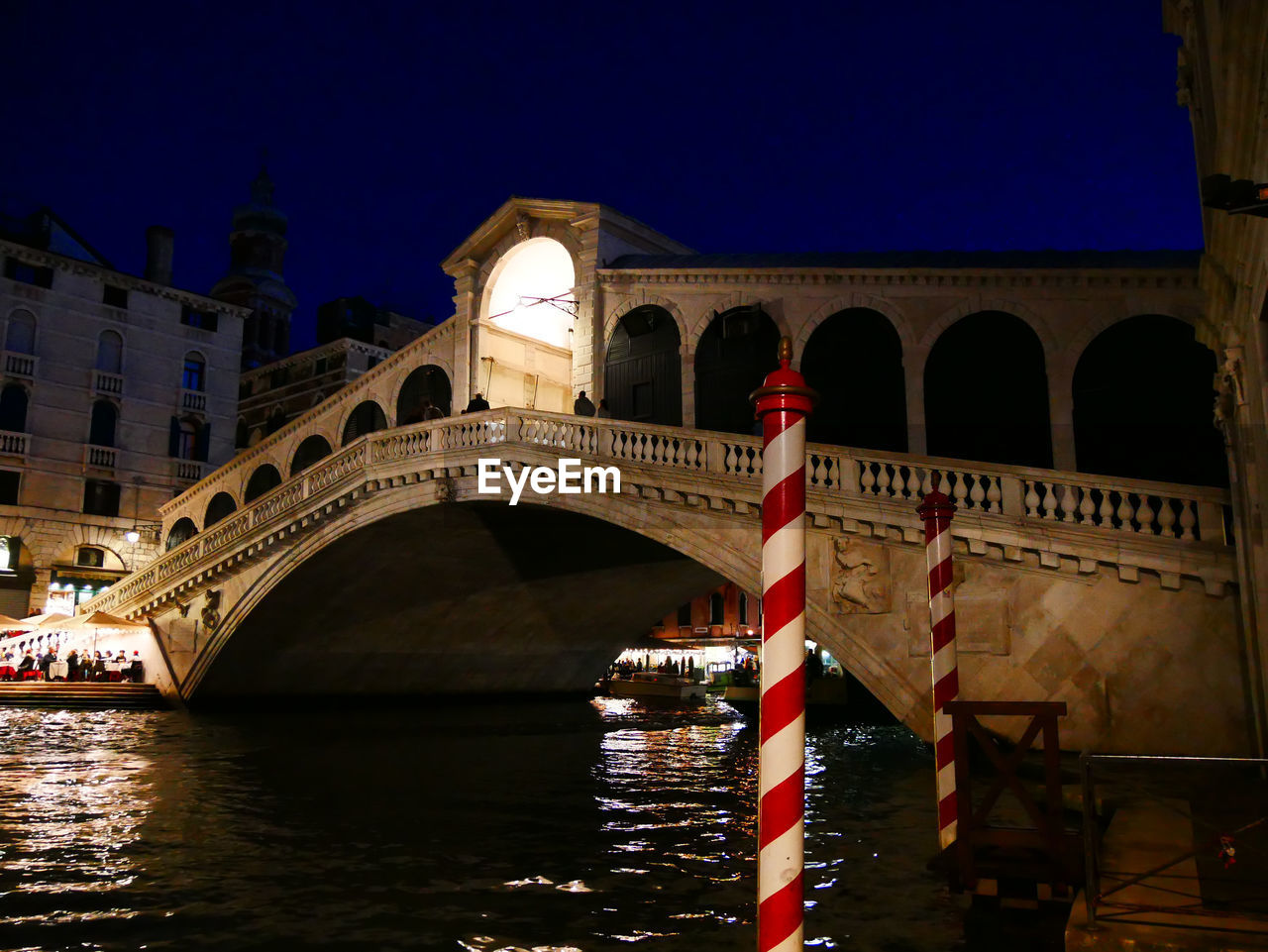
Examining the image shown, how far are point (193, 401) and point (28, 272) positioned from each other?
5904mm

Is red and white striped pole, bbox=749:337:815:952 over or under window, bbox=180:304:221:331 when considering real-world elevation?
under

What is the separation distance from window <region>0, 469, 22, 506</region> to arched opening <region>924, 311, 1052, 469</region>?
25.3 m

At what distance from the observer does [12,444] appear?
28.2m

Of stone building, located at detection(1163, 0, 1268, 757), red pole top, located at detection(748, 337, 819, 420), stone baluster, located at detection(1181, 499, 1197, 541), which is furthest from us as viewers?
stone baluster, located at detection(1181, 499, 1197, 541)

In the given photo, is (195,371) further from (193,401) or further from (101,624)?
(101,624)

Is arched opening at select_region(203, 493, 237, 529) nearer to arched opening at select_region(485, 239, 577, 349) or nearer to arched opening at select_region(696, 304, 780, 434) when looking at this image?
arched opening at select_region(485, 239, 577, 349)

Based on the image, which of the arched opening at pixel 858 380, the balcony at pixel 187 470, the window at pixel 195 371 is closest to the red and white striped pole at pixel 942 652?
the arched opening at pixel 858 380

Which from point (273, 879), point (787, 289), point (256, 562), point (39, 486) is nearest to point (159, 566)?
point (256, 562)

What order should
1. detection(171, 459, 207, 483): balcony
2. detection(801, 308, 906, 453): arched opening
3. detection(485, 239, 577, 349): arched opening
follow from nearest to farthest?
detection(801, 308, 906, 453): arched opening
detection(485, 239, 577, 349): arched opening
detection(171, 459, 207, 483): balcony

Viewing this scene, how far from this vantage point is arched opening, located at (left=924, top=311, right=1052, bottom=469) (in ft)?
47.8

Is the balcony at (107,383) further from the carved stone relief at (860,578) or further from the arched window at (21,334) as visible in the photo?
the carved stone relief at (860,578)

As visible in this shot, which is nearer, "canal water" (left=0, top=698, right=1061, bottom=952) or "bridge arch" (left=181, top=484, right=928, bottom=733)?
"canal water" (left=0, top=698, right=1061, bottom=952)

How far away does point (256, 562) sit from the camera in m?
20.4

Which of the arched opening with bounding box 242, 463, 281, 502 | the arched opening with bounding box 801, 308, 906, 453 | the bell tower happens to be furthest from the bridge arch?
the bell tower
